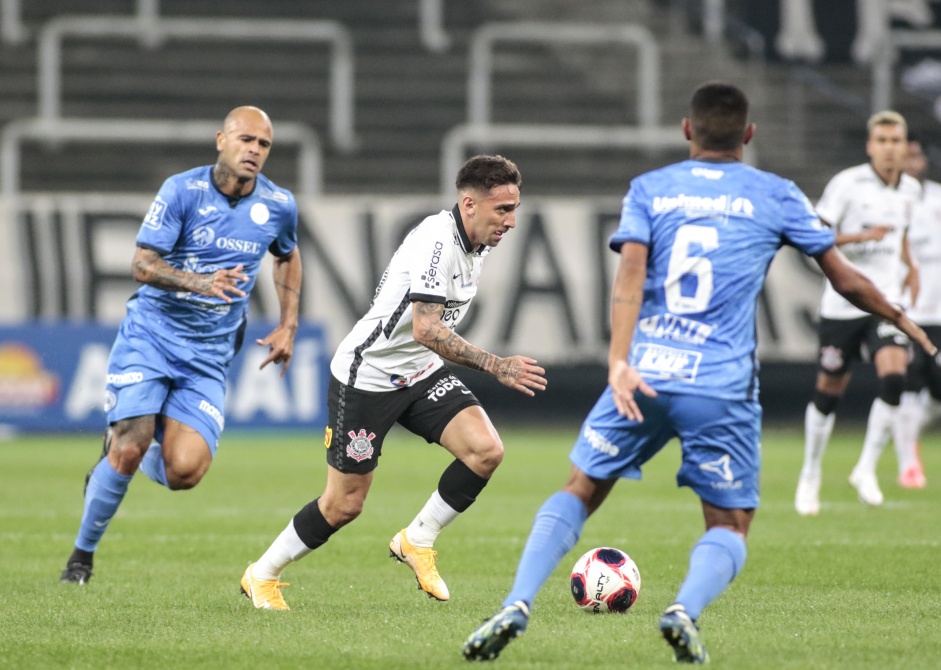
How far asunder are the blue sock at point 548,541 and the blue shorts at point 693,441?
0.44 feet

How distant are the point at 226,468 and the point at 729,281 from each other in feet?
33.0

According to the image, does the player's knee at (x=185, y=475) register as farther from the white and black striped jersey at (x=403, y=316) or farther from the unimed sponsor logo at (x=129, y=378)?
the white and black striped jersey at (x=403, y=316)

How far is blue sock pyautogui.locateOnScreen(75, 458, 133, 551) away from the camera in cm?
708

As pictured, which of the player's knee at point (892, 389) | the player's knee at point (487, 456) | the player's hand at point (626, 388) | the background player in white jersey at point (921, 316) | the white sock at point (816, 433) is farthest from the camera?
the background player in white jersey at point (921, 316)

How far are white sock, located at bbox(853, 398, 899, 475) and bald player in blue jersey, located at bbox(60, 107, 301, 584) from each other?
5142mm

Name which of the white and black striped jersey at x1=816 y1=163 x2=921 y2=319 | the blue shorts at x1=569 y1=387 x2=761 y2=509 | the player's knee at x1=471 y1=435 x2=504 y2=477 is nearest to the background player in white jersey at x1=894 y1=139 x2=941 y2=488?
the white and black striped jersey at x1=816 y1=163 x2=921 y2=319

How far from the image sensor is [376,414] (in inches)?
254

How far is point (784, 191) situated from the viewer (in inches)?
200

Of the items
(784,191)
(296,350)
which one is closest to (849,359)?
(784,191)

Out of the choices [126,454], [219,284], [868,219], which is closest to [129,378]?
[126,454]

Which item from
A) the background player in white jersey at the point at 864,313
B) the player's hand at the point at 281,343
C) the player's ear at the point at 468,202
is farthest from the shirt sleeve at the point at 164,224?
the background player in white jersey at the point at 864,313

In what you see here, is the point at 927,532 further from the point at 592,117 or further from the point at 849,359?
the point at 592,117

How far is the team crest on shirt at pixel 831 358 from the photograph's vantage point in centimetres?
1055

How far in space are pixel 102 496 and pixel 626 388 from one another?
327 centimetres
